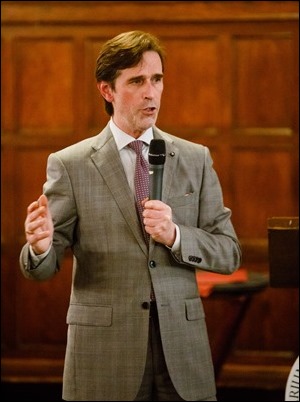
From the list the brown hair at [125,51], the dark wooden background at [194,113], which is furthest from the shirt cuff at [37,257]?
the dark wooden background at [194,113]

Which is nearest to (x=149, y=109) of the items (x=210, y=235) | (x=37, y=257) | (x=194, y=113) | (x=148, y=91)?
(x=148, y=91)

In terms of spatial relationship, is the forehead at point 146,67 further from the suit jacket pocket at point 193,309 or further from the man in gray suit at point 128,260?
the suit jacket pocket at point 193,309

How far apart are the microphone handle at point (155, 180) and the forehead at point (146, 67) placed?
1.04 feet

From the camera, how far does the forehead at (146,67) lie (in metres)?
2.46

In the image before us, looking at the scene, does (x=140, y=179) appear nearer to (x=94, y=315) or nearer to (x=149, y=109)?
(x=149, y=109)

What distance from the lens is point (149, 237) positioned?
248cm

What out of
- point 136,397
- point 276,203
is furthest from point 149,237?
point 276,203

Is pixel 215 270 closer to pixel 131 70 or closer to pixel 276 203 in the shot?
pixel 131 70

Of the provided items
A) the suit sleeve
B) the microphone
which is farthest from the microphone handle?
the suit sleeve

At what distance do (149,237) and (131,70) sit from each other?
45 centimetres

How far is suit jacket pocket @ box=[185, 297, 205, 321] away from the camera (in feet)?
8.19

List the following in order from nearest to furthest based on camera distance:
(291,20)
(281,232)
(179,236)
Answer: (179,236)
(281,232)
(291,20)

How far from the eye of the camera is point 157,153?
2.29m

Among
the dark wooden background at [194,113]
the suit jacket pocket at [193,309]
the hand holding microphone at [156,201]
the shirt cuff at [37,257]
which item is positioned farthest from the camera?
the dark wooden background at [194,113]
